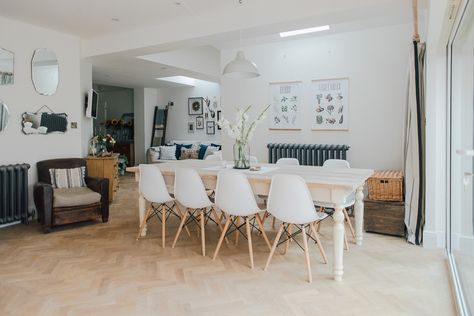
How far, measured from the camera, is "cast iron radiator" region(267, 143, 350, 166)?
5.40 metres

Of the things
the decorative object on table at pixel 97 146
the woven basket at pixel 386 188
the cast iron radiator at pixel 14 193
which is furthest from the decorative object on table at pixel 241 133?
the decorative object on table at pixel 97 146

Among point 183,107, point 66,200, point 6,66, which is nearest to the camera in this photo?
point 66,200

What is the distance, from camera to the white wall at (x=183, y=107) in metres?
9.80

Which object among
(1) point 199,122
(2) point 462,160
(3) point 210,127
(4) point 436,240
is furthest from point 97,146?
(2) point 462,160

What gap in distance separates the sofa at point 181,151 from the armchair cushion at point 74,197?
14.7ft

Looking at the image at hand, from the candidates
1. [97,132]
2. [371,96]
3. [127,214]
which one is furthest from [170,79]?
[371,96]

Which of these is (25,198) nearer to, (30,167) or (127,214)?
(30,167)

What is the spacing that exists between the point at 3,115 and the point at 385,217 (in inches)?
187

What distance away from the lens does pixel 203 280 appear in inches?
114

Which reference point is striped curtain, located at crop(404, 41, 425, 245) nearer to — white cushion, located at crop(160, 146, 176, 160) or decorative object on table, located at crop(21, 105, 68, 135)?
decorative object on table, located at crop(21, 105, 68, 135)

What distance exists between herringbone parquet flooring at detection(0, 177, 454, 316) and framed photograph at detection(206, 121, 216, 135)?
585 cm

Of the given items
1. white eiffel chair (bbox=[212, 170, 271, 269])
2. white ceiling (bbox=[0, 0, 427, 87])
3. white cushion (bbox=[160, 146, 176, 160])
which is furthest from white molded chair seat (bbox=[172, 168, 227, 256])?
white cushion (bbox=[160, 146, 176, 160])

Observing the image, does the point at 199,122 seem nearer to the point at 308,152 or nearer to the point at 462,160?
the point at 308,152

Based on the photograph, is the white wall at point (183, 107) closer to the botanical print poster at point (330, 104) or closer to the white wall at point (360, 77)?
the white wall at point (360, 77)
